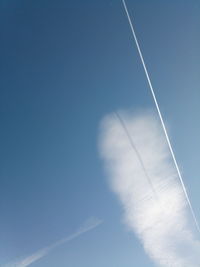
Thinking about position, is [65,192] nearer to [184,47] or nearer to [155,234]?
[155,234]

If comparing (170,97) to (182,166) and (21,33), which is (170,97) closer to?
(182,166)

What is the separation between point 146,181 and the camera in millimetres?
8062

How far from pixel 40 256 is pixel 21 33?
6.46m

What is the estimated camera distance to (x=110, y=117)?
736 cm

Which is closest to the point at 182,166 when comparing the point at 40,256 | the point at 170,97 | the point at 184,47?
the point at 170,97

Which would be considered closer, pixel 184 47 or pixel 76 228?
pixel 184 47

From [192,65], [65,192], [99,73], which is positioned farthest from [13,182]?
[192,65]

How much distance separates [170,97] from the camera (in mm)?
7199

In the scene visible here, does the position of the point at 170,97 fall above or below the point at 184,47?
below

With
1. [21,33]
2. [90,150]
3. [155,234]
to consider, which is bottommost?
[155,234]

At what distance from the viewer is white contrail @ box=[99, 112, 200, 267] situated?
750cm

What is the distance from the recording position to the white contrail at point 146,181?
24.6 ft

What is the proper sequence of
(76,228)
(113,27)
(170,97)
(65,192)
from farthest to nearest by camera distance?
(76,228) → (65,192) → (170,97) → (113,27)

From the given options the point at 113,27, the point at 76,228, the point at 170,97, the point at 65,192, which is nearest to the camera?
the point at 113,27
